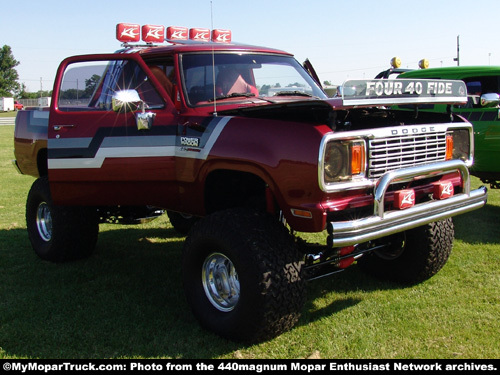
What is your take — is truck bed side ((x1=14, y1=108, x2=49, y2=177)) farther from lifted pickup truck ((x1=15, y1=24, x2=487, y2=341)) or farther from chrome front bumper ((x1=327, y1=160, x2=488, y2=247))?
chrome front bumper ((x1=327, y1=160, x2=488, y2=247))

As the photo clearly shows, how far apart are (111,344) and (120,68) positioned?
90.9 inches

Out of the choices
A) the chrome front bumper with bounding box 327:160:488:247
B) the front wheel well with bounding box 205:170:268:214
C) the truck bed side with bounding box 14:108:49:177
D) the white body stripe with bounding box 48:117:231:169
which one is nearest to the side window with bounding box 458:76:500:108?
the chrome front bumper with bounding box 327:160:488:247

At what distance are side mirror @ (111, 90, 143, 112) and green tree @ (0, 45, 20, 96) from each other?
92356mm

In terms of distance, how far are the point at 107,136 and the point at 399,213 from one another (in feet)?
7.80

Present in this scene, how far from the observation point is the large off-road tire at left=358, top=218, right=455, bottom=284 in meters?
4.33

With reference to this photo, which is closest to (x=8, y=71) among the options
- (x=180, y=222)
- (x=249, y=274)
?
(x=180, y=222)

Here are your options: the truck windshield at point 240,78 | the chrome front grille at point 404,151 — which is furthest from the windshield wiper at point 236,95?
the chrome front grille at point 404,151

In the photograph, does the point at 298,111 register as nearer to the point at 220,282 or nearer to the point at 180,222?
the point at 220,282

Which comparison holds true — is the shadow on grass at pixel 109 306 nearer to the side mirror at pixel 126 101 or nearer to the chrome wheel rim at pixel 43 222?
the chrome wheel rim at pixel 43 222

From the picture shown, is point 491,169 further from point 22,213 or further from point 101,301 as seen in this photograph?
point 22,213

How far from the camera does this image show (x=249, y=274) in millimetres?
3254

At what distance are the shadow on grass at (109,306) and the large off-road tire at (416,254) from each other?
0.51 ft

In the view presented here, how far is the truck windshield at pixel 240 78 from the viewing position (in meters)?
4.18

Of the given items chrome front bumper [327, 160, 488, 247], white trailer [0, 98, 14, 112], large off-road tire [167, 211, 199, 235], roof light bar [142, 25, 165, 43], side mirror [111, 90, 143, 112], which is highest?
white trailer [0, 98, 14, 112]
